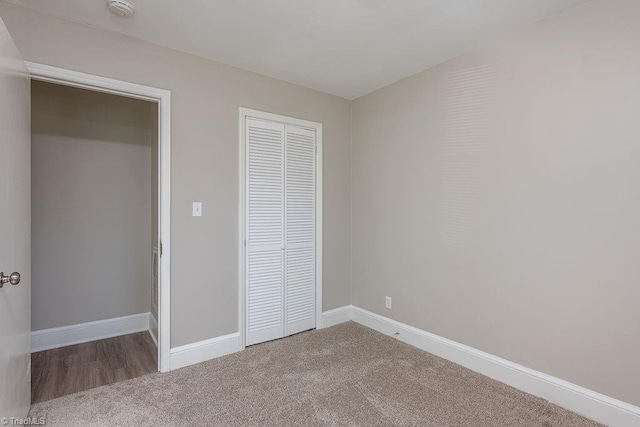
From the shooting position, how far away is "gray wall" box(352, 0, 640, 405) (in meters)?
1.73

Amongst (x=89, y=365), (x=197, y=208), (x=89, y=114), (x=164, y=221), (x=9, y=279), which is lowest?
(x=89, y=365)

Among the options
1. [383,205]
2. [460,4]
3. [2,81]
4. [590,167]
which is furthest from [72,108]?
[590,167]

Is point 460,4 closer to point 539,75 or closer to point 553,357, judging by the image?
point 539,75

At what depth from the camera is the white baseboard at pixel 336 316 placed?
10.8 feet

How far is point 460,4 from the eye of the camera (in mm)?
1845

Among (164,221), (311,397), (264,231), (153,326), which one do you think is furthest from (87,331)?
(311,397)

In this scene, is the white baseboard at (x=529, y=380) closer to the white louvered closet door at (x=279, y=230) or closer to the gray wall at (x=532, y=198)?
the gray wall at (x=532, y=198)

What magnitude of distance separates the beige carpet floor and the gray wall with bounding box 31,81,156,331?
3.99 feet

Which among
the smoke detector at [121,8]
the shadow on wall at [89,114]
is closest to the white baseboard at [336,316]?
the shadow on wall at [89,114]

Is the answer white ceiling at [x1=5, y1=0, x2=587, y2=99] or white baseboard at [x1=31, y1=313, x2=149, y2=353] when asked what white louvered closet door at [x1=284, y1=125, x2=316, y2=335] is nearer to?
white ceiling at [x1=5, y1=0, x2=587, y2=99]

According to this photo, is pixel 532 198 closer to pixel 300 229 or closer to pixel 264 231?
pixel 300 229

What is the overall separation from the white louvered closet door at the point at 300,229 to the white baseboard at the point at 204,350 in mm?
563

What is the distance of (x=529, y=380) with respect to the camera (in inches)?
81.1

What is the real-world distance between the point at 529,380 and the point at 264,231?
235cm
